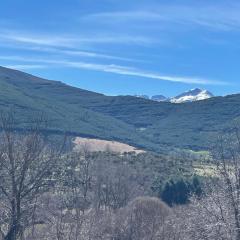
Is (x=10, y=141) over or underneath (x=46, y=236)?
over

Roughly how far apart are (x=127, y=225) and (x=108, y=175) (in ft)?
97.6

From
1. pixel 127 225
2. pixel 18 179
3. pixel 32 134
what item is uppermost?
pixel 32 134

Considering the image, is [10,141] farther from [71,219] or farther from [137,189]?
[137,189]

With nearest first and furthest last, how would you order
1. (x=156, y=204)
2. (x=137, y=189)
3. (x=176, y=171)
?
(x=156, y=204) < (x=137, y=189) < (x=176, y=171)

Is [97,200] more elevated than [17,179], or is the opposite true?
[17,179]

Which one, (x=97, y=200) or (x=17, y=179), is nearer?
(x=17, y=179)

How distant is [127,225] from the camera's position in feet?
197

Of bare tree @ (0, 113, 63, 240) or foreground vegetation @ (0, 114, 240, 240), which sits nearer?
bare tree @ (0, 113, 63, 240)

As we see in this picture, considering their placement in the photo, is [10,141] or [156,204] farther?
[156,204]

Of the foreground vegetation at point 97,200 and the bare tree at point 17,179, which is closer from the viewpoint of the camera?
the bare tree at point 17,179

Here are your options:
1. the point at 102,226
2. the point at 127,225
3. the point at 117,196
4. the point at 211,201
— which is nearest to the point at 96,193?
the point at 117,196

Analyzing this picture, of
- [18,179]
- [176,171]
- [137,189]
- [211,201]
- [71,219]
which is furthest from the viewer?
[176,171]

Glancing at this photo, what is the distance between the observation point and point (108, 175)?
8950 centimetres

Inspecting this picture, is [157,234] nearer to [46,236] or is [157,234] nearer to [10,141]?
[46,236]
